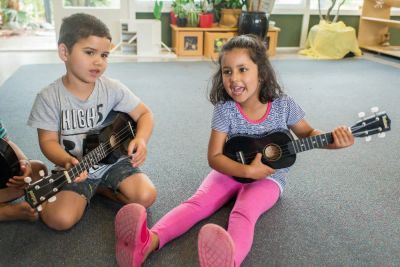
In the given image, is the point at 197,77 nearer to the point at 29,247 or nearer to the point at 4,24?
the point at 29,247

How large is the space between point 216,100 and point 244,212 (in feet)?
1.32

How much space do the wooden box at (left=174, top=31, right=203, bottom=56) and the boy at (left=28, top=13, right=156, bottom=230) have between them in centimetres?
301

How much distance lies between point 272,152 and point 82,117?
65cm

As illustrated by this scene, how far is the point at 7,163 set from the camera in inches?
47.2

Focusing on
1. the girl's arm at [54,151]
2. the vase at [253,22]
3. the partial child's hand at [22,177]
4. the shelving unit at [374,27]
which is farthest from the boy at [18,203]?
the shelving unit at [374,27]

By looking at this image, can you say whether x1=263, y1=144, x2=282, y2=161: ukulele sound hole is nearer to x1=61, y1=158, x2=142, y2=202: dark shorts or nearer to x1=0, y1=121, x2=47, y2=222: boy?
x1=61, y1=158, x2=142, y2=202: dark shorts

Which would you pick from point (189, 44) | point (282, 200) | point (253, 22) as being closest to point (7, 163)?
point (282, 200)

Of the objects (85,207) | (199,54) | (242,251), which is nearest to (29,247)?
(85,207)

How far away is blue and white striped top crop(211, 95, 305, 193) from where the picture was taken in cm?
130

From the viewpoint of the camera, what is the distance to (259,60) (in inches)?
49.8

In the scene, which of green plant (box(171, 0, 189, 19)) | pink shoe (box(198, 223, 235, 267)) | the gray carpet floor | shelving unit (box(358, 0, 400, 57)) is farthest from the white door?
pink shoe (box(198, 223, 235, 267))

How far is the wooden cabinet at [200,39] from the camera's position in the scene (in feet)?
13.9

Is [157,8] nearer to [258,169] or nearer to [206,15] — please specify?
[206,15]

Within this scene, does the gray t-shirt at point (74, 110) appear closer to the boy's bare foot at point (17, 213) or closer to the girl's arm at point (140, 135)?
the girl's arm at point (140, 135)
